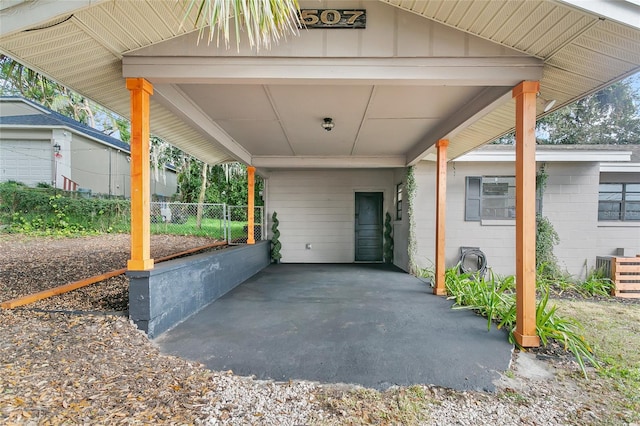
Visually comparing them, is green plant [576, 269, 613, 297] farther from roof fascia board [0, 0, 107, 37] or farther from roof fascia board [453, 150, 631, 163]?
roof fascia board [0, 0, 107, 37]

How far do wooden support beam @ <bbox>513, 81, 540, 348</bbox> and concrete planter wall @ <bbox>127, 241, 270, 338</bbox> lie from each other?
344cm

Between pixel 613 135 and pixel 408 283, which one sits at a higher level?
pixel 613 135

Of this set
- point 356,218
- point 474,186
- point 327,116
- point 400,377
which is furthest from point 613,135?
point 400,377

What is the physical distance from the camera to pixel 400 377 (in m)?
2.35

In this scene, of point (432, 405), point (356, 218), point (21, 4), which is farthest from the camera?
point (356, 218)

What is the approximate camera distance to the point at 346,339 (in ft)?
10.0

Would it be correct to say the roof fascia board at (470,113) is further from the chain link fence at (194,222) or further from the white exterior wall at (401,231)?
A: the chain link fence at (194,222)

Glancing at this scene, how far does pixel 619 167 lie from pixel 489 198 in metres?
2.86

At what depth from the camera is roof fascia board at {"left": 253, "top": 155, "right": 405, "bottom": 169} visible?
6953 mm

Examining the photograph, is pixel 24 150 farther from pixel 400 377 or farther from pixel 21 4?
pixel 400 377

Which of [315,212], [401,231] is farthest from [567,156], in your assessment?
[315,212]

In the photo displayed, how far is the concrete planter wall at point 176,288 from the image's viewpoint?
2.94m

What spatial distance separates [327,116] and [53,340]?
3.76 m

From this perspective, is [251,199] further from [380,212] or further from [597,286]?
[597,286]
